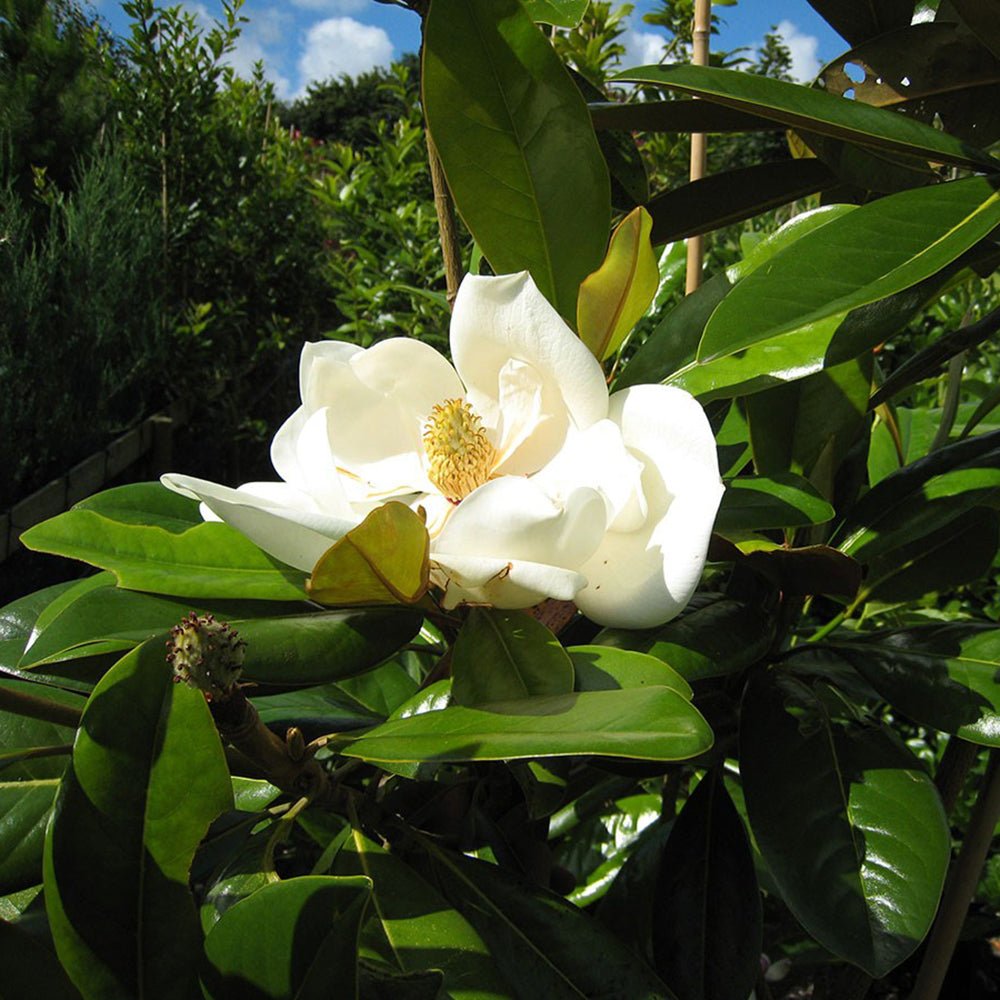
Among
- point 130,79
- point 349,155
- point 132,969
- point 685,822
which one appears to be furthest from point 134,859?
point 130,79

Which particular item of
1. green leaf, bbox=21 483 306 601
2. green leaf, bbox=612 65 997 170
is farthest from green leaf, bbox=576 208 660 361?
green leaf, bbox=21 483 306 601

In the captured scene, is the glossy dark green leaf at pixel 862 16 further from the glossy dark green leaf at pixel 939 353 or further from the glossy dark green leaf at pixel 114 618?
the glossy dark green leaf at pixel 114 618

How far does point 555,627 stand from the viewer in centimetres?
55

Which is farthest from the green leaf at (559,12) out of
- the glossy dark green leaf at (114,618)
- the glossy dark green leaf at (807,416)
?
the glossy dark green leaf at (114,618)

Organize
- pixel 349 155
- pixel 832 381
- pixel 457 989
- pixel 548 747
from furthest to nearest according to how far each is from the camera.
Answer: pixel 349 155
pixel 832 381
pixel 457 989
pixel 548 747

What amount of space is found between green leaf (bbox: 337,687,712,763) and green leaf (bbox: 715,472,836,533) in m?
0.15

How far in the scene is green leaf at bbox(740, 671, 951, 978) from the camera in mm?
532

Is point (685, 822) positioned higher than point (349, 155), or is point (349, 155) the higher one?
point (349, 155)

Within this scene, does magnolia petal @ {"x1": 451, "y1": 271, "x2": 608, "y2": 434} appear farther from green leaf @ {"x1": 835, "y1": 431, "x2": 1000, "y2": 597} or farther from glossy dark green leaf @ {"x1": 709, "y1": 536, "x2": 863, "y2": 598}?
green leaf @ {"x1": 835, "y1": 431, "x2": 1000, "y2": 597}

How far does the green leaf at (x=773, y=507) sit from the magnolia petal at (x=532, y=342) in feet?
0.31

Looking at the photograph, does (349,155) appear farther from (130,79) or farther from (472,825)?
(472,825)

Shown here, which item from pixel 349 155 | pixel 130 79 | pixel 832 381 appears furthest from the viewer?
pixel 130 79

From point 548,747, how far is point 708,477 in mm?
153

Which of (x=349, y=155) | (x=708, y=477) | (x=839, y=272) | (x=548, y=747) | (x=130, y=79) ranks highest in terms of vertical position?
(x=130, y=79)
